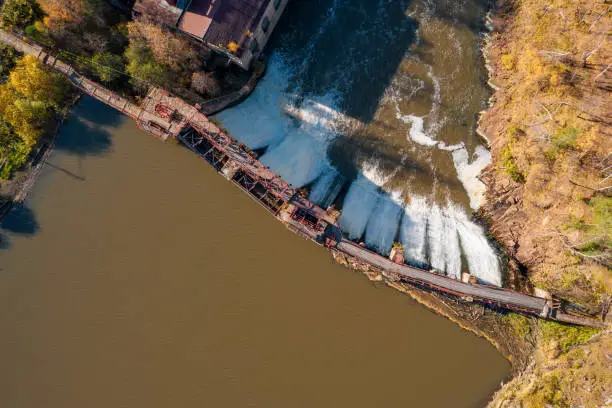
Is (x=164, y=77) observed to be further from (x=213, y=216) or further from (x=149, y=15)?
(x=213, y=216)

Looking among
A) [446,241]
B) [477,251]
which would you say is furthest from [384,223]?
[477,251]

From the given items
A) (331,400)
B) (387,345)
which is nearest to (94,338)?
(331,400)

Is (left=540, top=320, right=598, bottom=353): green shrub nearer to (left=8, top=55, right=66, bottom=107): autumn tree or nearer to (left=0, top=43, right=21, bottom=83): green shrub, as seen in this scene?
(left=8, top=55, right=66, bottom=107): autumn tree

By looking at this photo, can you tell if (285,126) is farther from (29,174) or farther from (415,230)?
(29,174)

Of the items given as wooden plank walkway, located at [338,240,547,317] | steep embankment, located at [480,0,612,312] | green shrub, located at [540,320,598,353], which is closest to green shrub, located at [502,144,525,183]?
steep embankment, located at [480,0,612,312]

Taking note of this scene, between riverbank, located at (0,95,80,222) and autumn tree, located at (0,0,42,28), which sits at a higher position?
autumn tree, located at (0,0,42,28)

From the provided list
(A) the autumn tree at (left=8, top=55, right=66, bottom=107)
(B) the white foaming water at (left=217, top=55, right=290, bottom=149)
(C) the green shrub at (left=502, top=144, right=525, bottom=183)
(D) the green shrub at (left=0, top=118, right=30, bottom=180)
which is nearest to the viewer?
(A) the autumn tree at (left=8, top=55, right=66, bottom=107)

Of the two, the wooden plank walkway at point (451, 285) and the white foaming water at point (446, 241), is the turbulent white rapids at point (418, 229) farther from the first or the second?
the wooden plank walkway at point (451, 285)
